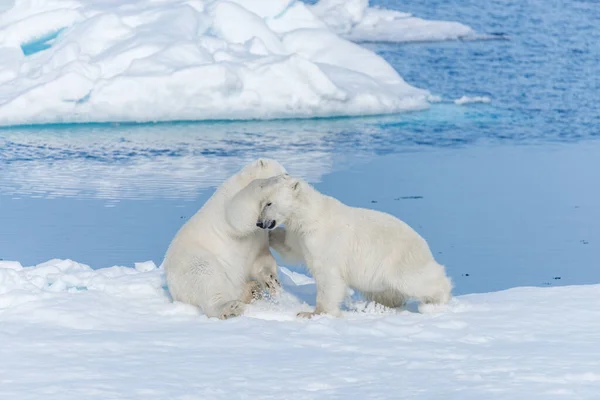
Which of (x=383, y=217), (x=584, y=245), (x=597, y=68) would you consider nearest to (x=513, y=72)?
(x=597, y=68)

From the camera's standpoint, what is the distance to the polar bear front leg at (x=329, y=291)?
4341mm

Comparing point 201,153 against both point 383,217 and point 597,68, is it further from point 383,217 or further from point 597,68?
point 597,68

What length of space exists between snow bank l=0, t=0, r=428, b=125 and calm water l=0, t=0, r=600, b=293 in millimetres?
271

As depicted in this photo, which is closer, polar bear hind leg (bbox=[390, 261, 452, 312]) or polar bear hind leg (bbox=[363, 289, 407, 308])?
polar bear hind leg (bbox=[390, 261, 452, 312])

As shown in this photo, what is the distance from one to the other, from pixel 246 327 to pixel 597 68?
1299cm

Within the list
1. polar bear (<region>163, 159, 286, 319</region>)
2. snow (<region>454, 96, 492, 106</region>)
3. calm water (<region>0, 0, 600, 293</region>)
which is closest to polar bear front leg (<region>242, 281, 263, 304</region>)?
polar bear (<region>163, 159, 286, 319</region>)

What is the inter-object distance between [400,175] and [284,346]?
612cm

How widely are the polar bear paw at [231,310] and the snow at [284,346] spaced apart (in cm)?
5

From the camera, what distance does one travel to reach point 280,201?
430cm

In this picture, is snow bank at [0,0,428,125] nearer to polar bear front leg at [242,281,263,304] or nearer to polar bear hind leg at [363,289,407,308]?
polar bear front leg at [242,281,263,304]

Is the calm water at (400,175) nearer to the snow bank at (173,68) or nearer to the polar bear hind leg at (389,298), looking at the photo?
the snow bank at (173,68)

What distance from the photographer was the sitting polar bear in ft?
14.3

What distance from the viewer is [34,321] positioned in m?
4.09

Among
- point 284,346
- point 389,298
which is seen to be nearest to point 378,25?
point 389,298
